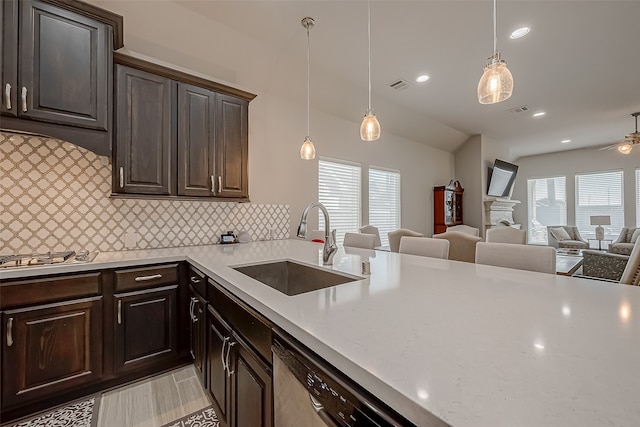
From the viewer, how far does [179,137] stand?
2.38 meters

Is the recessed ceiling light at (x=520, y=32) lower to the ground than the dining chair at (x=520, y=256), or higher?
higher

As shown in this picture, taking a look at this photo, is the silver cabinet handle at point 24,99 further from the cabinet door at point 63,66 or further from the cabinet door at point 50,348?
the cabinet door at point 50,348

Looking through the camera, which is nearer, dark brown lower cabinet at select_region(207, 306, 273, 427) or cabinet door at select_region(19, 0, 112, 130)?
dark brown lower cabinet at select_region(207, 306, 273, 427)

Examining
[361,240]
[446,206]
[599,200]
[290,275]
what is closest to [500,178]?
[446,206]

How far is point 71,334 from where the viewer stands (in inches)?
68.6

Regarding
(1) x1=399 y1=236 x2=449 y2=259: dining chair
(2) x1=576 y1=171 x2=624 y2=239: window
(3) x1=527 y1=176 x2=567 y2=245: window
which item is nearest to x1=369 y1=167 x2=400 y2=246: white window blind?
(1) x1=399 y1=236 x2=449 y2=259: dining chair

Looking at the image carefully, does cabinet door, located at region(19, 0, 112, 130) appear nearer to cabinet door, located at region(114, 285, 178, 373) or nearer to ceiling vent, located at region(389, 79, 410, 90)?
cabinet door, located at region(114, 285, 178, 373)

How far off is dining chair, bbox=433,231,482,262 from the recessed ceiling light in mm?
2120

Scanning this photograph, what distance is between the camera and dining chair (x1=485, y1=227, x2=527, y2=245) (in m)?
2.88

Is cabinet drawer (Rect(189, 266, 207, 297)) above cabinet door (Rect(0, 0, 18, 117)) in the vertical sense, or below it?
below

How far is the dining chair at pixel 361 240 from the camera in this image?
252 cm

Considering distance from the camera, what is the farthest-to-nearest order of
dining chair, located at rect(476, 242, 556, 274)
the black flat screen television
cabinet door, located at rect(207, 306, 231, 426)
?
the black flat screen television → dining chair, located at rect(476, 242, 556, 274) → cabinet door, located at rect(207, 306, 231, 426)

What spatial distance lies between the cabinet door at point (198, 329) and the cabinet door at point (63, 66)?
147 centimetres

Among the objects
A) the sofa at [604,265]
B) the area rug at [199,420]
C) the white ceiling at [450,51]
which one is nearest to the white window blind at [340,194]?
the white ceiling at [450,51]
